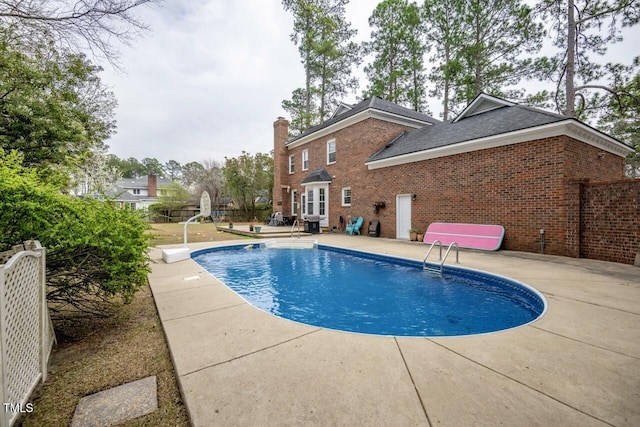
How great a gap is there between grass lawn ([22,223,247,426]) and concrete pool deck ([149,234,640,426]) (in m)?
0.12

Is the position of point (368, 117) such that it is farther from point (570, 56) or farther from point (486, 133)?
point (570, 56)

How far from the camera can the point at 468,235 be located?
8.96 meters

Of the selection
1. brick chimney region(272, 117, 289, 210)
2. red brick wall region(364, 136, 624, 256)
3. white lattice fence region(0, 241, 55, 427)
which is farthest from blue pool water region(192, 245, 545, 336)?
brick chimney region(272, 117, 289, 210)

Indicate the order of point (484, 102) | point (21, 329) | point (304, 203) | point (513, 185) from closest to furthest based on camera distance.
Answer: point (21, 329)
point (513, 185)
point (484, 102)
point (304, 203)

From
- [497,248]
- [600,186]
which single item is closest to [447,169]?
[497,248]

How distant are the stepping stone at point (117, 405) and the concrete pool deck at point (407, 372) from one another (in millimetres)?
234

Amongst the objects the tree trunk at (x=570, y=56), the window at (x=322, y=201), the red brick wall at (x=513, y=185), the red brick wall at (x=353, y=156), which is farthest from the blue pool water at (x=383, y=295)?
the tree trunk at (x=570, y=56)

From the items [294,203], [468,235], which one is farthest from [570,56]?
[294,203]

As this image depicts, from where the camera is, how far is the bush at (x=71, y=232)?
233cm

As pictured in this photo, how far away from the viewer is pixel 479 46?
16.6m

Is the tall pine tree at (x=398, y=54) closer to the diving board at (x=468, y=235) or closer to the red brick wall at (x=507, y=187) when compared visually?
the red brick wall at (x=507, y=187)

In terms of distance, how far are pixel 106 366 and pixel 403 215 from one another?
36.3ft

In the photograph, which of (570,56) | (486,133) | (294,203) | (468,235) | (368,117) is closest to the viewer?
(486,133)

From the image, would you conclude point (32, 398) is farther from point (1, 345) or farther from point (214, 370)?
point (214, 370)
